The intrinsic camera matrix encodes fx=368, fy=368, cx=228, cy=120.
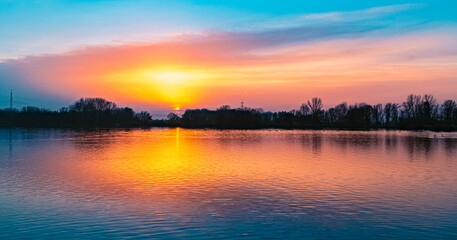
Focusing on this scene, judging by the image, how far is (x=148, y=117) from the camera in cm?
19125

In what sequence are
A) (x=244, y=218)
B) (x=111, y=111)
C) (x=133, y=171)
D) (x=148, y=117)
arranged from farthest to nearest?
(x=148, y=117) → (x=111, y=111) → (x=133, y=171) → (x=244, y=218)

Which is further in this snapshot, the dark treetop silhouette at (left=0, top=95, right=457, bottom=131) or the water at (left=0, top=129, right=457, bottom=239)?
the dark treetop silhouette at (left=0, top=95, right=457, bottom=131)

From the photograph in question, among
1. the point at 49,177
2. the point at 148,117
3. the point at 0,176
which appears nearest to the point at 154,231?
the point at 49,177

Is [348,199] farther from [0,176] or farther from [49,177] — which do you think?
[0,176]

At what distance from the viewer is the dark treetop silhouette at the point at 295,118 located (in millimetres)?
122250

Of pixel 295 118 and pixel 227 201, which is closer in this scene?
pixel 227 201

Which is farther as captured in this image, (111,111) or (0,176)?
(111,111)

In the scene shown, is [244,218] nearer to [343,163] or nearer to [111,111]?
[343,163]

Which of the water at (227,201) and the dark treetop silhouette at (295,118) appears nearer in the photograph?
the water at (227,201)

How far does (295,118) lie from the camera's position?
511 feet

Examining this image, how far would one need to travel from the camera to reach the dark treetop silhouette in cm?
12225

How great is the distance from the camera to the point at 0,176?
19562 millimetres

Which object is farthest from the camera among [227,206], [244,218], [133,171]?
[133,171]

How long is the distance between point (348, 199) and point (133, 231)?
8.78 meters
